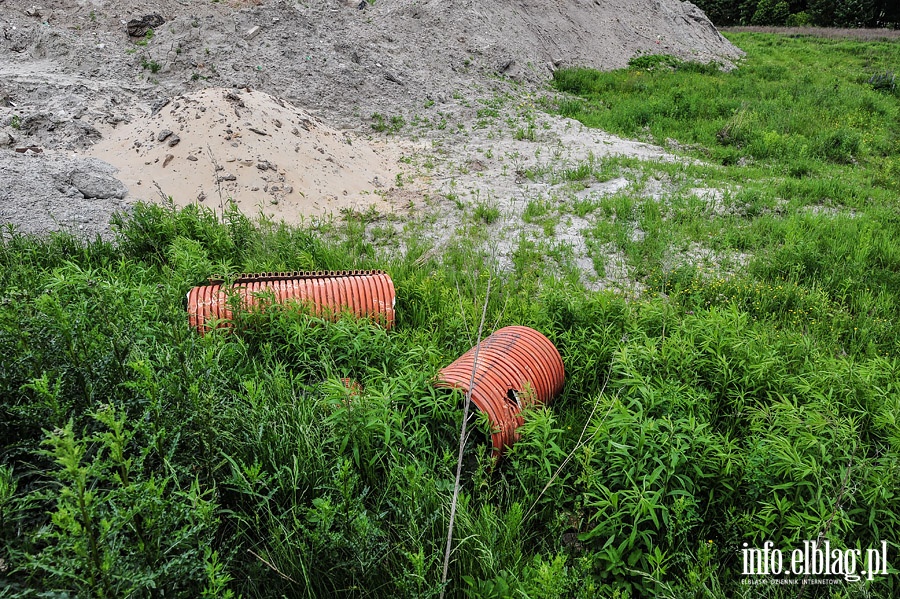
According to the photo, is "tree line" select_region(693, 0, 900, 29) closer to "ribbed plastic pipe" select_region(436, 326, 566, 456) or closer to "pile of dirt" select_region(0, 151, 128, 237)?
"ribbed plastic pipe" select_region(436, 326, 566, 456)

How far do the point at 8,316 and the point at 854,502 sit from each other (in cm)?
441

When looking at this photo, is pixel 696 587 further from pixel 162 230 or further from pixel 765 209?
pixel 765 209

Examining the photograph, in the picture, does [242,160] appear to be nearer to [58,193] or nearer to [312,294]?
[58,193]

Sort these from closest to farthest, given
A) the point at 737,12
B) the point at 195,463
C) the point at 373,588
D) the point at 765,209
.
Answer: the point at 373,588
the point at 195,463
the point at 765,209
the point at 737,12

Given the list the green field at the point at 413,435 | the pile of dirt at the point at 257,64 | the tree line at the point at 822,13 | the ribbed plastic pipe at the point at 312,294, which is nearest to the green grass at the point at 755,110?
the pile of dirt at the point at 257,64

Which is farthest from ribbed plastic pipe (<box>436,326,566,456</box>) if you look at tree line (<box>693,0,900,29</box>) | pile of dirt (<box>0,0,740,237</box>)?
tree line (<box>693,0,900,29</box>)

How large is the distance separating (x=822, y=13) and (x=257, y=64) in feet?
115

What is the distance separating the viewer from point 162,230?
17.6 ft

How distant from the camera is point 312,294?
4141 millimetres

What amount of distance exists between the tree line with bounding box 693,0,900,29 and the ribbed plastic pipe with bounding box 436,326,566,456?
37.0m

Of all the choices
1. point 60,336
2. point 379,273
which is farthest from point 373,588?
point 379,273

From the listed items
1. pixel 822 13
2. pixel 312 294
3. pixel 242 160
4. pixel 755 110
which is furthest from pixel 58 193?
pixel 822 13

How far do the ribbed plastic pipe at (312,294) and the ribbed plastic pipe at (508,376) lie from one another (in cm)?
101

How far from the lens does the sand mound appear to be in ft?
23.8
